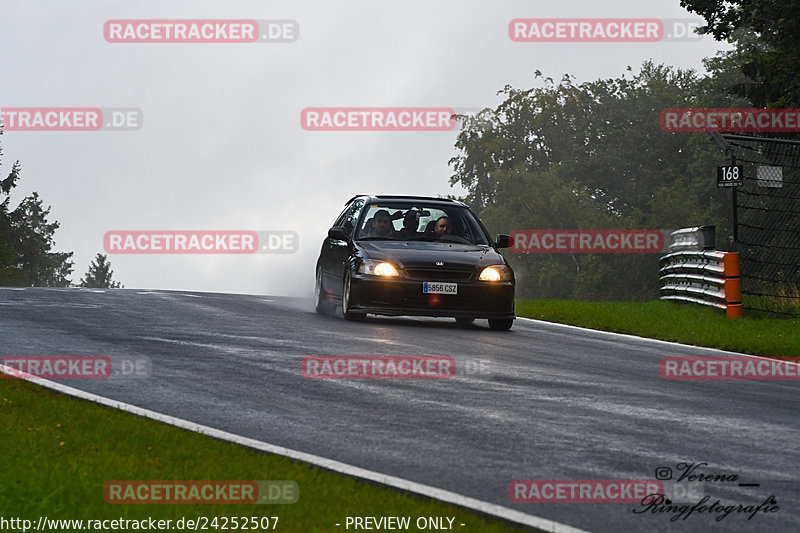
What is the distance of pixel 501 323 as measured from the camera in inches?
619

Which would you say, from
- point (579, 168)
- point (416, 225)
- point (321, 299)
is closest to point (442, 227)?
point (416, 225)

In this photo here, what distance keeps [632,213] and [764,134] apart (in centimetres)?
4347

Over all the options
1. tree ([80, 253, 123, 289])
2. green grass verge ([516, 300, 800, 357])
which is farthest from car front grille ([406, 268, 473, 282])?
tree ([80, 253, 123, 289])

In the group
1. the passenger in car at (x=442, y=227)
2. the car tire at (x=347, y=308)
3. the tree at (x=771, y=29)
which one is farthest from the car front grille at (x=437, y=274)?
the tree at (x=771, y=29)

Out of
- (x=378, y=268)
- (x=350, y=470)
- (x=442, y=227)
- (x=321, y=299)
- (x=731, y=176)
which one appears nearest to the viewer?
(x=350, y=470)

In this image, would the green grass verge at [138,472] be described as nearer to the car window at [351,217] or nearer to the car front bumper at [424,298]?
the car front bumper at [424,298]

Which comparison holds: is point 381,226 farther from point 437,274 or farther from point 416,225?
point 437,274

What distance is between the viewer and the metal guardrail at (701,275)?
18.0 meters

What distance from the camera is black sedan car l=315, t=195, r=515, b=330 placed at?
15250mm

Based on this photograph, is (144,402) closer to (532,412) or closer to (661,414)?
(532,412)

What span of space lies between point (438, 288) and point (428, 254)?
560mm

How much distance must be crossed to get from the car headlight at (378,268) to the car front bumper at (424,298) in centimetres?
6

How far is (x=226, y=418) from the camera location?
8078 millimetres

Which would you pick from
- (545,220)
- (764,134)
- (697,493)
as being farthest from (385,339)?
(545,220)
